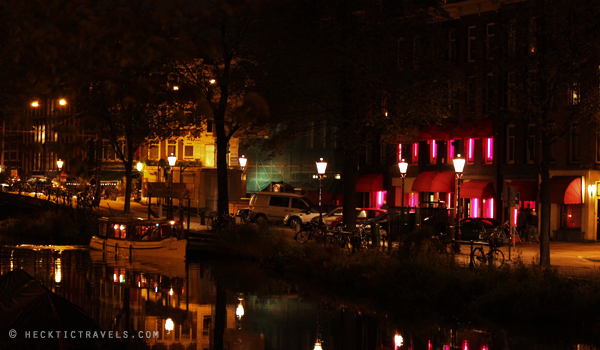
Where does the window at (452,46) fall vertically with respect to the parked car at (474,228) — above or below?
above

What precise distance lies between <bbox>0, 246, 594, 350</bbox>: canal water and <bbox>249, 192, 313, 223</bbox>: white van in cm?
1493

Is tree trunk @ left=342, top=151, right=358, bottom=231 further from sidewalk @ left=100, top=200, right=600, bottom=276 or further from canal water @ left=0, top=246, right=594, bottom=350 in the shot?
sidewalk @ left=100, top=200, right=600, bottom=276

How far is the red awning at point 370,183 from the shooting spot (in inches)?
2256

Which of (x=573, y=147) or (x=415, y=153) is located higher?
(x=415, y=153)

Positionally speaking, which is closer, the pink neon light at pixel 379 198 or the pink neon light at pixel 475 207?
the pink neon light at pixel 475 207

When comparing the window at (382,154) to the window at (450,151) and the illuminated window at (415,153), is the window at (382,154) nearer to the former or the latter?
the illuminated window at (415,153)

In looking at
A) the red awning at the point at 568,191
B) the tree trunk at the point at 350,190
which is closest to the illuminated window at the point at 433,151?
the red awning at the point at 568,191

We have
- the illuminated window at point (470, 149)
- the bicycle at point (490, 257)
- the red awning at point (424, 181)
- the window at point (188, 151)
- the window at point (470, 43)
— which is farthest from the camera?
the window at point (188, 151)

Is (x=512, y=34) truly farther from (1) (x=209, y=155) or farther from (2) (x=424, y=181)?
(1) (x=209, y=155)

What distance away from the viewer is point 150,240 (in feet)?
123

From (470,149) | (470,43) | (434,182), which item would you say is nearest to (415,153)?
(434,182)

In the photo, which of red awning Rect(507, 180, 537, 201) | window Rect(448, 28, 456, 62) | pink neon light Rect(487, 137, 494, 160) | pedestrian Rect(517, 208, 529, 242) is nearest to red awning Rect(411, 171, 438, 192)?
pink neon light Rect(487, 137, 494, 160)

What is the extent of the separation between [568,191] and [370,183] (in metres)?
16.5

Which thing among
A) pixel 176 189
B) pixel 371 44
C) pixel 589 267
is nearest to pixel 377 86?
pixel 371 44
